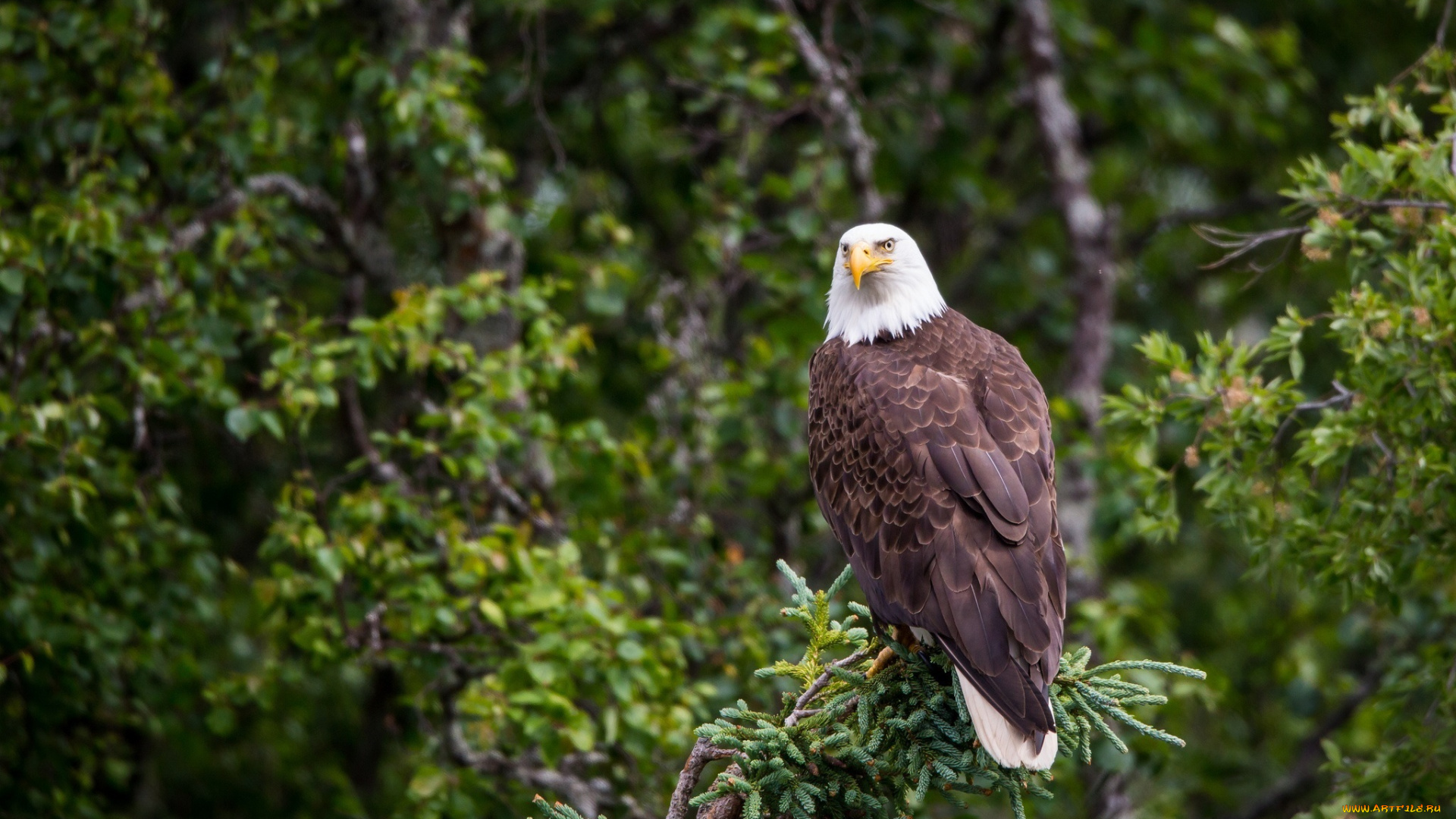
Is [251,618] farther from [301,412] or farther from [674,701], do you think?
[674,701]

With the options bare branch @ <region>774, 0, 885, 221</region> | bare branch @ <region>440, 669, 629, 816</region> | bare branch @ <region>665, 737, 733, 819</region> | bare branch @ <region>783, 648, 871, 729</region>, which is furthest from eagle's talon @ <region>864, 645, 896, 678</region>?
bare branch @ <region>774, 0, 885, 221</region>

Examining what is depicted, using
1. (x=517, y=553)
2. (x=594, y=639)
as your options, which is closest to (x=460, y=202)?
(x=517, y=553)

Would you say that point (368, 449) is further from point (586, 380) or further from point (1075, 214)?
point (1075, 214)

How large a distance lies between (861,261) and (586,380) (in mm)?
2976

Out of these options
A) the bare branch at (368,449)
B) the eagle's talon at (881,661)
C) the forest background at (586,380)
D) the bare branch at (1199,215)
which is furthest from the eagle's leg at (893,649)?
the bare branch at (1199,215)

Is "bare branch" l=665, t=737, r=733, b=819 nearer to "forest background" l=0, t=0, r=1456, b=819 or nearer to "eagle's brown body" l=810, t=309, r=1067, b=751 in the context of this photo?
"eagle's brown body" l=810, t=309, r=1067, b=751

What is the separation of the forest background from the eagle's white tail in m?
1.42

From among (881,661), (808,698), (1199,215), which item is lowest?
(808,698)

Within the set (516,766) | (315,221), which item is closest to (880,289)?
(516,766)

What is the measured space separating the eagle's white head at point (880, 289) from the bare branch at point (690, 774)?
6.25 ft

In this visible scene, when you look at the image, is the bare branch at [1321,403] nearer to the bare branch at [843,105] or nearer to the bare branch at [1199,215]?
the bare branch at [843,105]

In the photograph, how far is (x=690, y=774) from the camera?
356 centimetres

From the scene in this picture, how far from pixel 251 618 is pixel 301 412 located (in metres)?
2.70

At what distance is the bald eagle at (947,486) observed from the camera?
12.5ft
